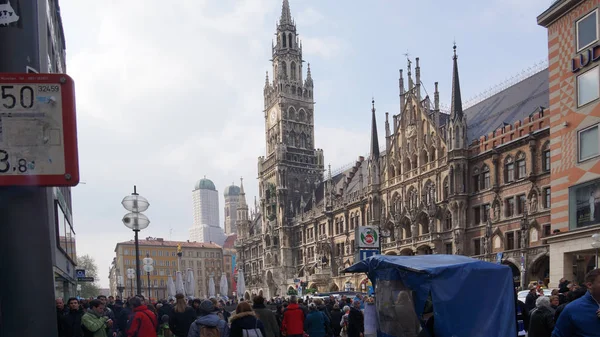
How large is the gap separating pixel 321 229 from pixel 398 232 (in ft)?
70.6

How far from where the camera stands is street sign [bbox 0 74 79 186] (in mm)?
2812

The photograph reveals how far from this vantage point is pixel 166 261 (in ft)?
466

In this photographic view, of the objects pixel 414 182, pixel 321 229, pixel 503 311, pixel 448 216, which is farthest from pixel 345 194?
pixel 503 311

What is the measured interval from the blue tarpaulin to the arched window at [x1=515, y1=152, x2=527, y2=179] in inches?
1351

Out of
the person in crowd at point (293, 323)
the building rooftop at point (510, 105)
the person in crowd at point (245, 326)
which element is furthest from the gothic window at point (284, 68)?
the person in crowd at point (245, 326)

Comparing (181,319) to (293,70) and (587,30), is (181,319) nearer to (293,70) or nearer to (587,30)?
(587,30)

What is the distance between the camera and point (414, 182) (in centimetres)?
5325

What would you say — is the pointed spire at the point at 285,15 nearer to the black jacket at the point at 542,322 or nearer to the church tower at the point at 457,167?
the church tower at the point at 457,167

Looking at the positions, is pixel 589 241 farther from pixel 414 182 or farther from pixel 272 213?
pixel 272 213

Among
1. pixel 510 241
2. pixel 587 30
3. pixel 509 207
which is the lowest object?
pixel 510 241

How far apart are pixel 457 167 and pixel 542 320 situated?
39.4 meters

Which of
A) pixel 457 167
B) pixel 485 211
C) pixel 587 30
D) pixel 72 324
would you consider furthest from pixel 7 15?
pixel 457 167

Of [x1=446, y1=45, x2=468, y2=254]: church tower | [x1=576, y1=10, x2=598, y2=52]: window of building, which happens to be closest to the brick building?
[x1=576, y1=10, x2=598, y2=52]: window of building

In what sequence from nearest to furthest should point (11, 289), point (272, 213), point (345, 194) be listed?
point (11, 289) → point (345, 194) → point (272, 213)
